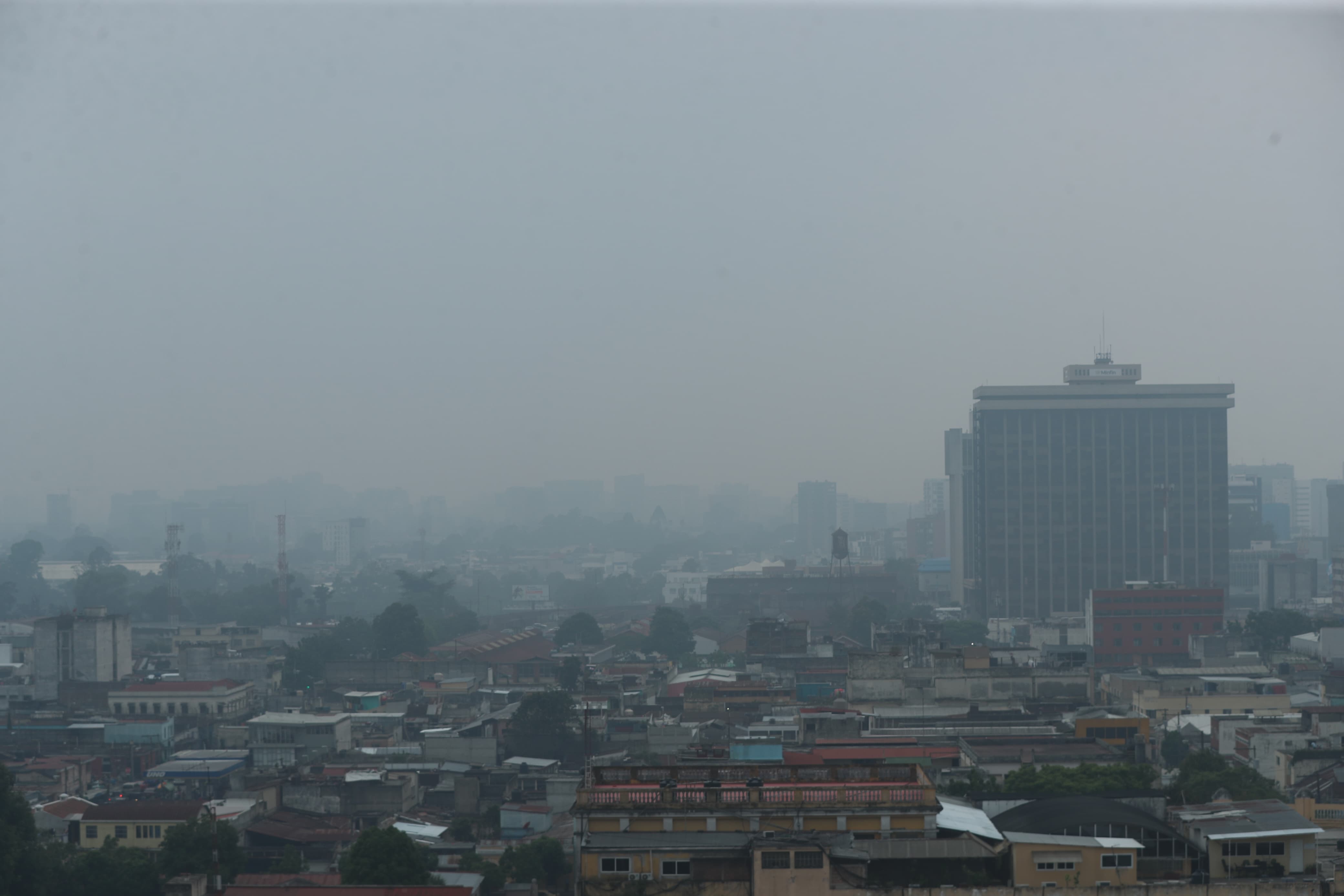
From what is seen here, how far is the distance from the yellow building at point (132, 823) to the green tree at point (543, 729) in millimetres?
2794

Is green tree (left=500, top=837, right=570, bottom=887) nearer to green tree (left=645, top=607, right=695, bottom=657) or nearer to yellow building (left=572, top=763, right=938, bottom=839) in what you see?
yellow building (left=572, top=763, right=938, bottom=839)

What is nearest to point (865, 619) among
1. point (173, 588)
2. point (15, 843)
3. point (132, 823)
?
point (173, 588)

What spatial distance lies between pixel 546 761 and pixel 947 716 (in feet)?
8.42

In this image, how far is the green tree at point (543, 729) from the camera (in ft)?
31.6

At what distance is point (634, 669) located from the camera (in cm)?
1391

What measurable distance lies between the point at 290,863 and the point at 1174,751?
5.28 m

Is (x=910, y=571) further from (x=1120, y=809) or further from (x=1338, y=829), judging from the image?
(x=1120, y=809)

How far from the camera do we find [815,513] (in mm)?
45594

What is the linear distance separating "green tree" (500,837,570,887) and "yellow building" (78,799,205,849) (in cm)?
169

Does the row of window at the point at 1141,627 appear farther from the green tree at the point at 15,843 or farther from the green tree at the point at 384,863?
the green tree at the point at 15,843

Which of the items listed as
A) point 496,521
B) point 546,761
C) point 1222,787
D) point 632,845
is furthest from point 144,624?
point 496,521

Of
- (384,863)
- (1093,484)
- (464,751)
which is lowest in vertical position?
(464,751)

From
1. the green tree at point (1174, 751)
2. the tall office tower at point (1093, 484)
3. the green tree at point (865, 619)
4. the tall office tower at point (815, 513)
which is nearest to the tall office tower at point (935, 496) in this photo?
the tall office tower at point (815, 513)

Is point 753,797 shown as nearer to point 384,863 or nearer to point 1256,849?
point 1256,849
